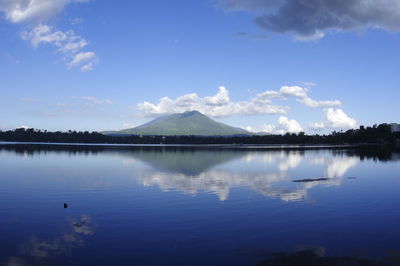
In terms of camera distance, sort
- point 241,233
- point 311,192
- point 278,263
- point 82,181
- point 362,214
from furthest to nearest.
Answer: point 82,181
point 311,192
point 362,214
point 241,233
point 278,263

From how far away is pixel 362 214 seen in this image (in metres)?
28.2

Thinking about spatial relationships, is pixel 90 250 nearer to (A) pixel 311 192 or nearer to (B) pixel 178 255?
(B) pixel 178 255

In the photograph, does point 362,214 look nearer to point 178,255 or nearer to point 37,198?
point 178,255

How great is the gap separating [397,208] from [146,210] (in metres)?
22.1

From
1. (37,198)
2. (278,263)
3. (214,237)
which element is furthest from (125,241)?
(37,198)

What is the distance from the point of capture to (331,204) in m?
32.1

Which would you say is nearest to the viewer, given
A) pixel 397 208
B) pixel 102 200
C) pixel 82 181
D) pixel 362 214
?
pixel 362 214

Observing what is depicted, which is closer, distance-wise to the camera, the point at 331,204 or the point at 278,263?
the point at 278,263

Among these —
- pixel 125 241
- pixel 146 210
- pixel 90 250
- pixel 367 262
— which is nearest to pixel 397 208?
pixel 367 262

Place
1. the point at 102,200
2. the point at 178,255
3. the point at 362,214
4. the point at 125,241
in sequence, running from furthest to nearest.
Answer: the point at 102,200 < the point at 362,214 < the point at 125,241 < the point at 178,255

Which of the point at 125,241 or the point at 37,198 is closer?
the point at 125,241

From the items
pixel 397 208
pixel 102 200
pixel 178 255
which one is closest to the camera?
pixel 178 255

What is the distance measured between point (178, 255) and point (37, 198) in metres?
22.1

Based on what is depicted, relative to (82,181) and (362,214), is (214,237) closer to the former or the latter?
(362,214)
